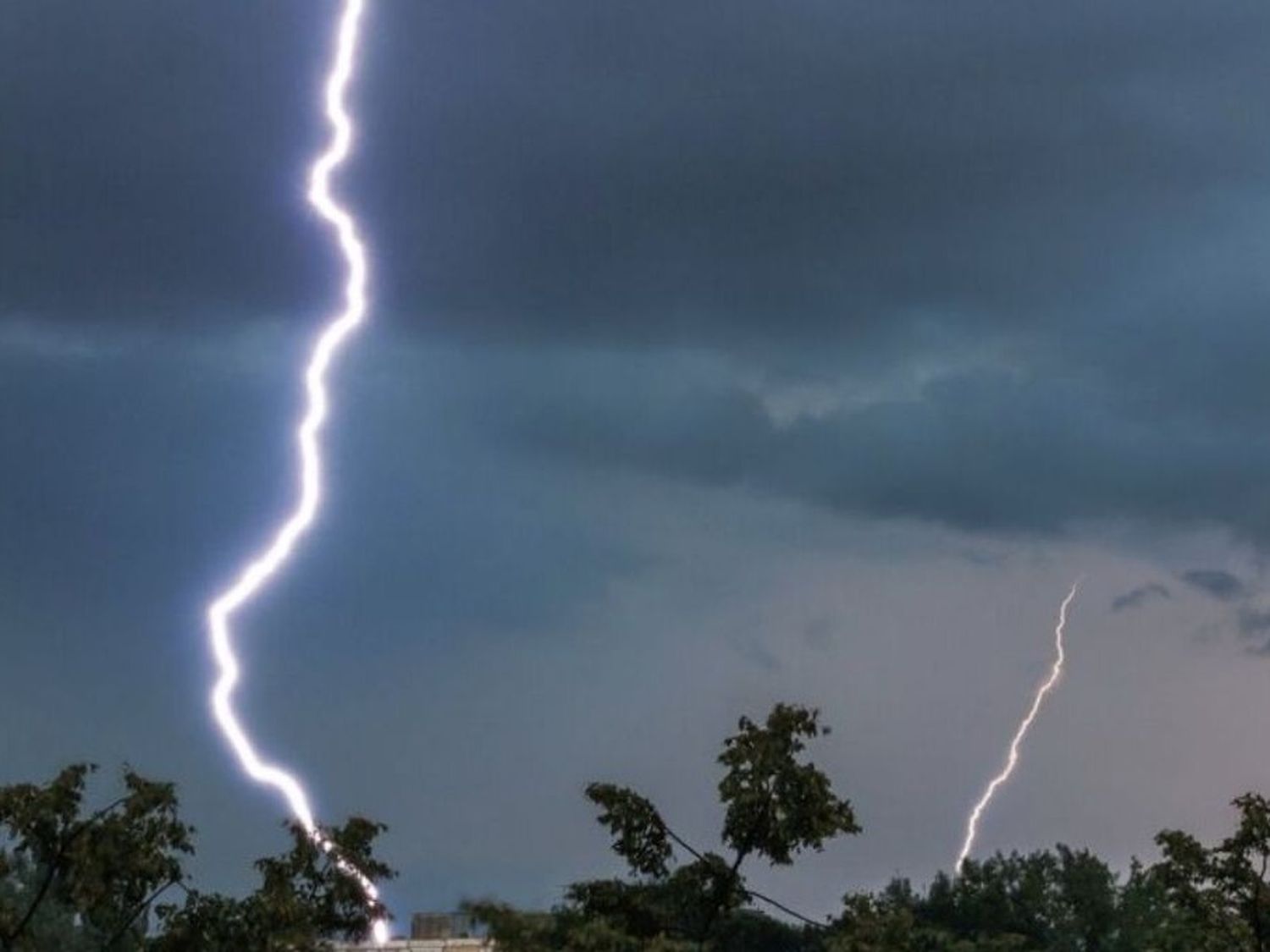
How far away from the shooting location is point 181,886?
73.6 feet

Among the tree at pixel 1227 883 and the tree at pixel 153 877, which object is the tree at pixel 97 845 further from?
the tree at pixel 1227 883

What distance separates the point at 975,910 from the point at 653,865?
83.4 meters

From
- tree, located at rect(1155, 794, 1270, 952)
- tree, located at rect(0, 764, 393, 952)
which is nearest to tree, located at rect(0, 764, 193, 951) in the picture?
tree, located at rect(0, 764, 393, 952)

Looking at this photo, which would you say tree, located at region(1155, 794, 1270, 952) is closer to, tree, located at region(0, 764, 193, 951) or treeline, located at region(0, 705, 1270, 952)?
treeline, located at region(0, 705, 1270, 952)

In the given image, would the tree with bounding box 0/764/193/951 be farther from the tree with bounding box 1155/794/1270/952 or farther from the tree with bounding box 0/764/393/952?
the tree with bounding box 1155/794/1270/952

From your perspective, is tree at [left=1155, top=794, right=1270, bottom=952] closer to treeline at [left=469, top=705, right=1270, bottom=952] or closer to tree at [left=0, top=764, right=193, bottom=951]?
treeline at [left=469, top=705, right=1270, bottom=952]

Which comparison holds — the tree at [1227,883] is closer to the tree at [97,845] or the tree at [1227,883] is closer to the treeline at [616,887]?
the treeline at [616,887]

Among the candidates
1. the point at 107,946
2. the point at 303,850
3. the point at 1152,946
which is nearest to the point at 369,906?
the point at 303,850

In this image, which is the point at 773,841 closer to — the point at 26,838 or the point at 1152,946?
the point at 1152,946

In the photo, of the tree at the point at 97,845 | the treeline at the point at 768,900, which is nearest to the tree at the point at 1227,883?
the treeline at the point at 768,900

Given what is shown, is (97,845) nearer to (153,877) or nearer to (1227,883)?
(153,877)

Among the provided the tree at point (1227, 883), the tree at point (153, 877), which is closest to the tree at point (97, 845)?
the tree at point (153, 877)

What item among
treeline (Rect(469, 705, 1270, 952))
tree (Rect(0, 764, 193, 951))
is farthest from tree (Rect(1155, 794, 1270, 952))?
tree (Rect(0, 764, 193, 951))

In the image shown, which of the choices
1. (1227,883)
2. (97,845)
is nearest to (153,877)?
(97,845)
